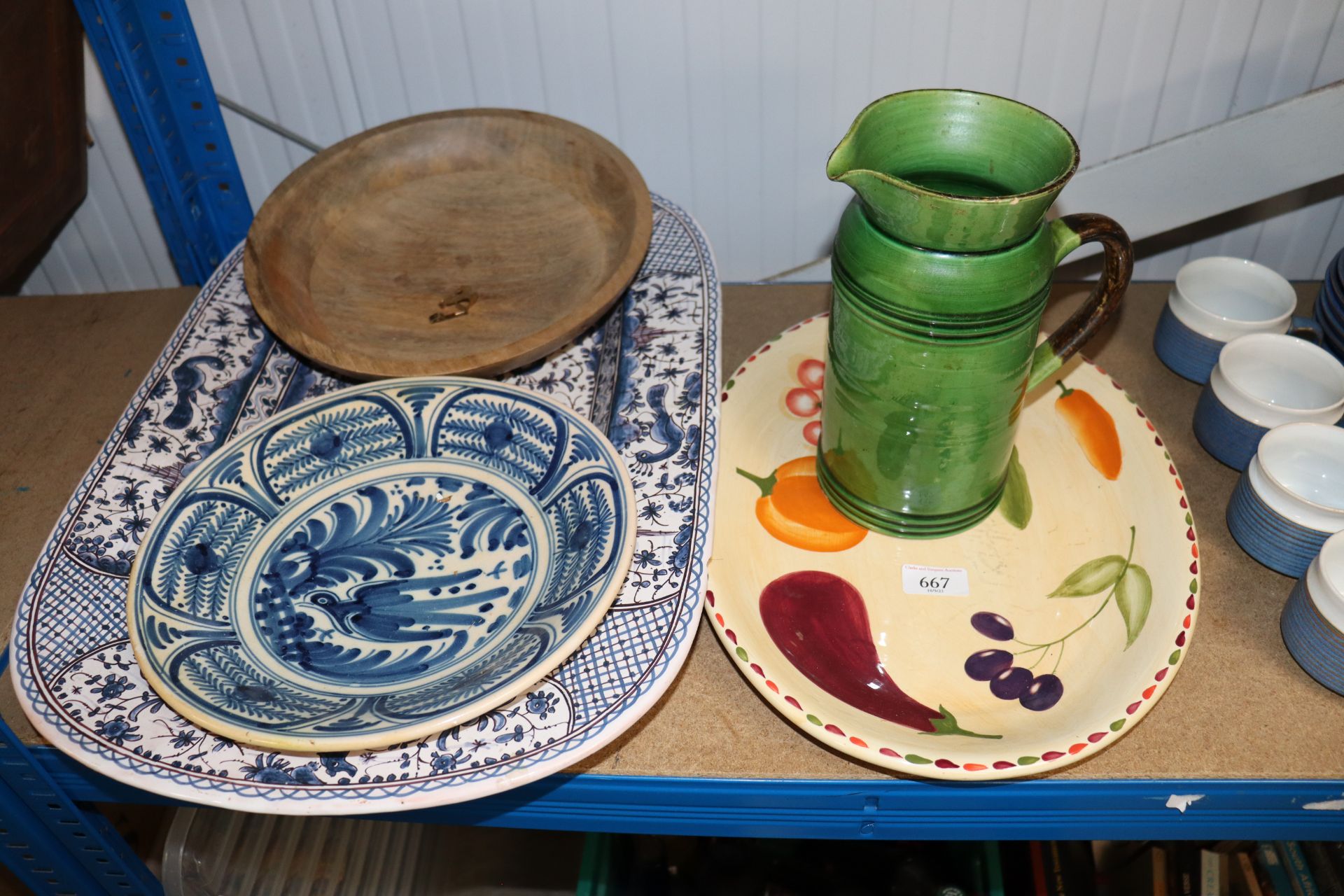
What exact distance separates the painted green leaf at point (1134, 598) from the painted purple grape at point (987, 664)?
0.28 ft

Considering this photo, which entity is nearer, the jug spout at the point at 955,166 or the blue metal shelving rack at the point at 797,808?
the jug spout at the point at 955,166

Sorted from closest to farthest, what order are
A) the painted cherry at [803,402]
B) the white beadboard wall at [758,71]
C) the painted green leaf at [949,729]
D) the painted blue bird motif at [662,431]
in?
1. the painted green leaf at [949,729]
2. the painted blue bird motif at [662,431]
3. the painted cherry at [803,402]
4. the white beadboard wall at [758,71]

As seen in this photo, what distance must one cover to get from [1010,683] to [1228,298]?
535 mm

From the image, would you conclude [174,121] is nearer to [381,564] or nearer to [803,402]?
[381,564]

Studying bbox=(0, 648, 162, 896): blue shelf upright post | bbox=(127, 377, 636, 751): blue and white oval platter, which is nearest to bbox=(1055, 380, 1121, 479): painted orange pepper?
bbox=(127, 377, 636, 751): blue and white oval platter

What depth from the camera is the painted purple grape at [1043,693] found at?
707mm

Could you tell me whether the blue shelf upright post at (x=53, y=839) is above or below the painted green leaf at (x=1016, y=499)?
below

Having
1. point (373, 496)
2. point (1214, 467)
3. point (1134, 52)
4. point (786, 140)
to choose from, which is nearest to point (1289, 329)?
point (1214, 467)

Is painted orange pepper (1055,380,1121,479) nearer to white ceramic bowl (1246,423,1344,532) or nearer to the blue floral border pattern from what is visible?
white ceramic bowl (1246,423,1344,532)

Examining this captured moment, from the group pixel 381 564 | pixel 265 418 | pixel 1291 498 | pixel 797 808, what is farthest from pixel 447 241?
pixel 1291 498

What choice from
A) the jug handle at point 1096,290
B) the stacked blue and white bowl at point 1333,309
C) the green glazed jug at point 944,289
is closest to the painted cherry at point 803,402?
the green glazed jug at point 944,289

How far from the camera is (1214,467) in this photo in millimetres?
921

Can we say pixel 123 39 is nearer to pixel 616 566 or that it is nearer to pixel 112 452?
pixel 112 452

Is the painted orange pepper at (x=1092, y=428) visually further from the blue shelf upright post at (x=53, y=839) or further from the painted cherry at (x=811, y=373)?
the blue shelf upright post at (x=53, y=839)
